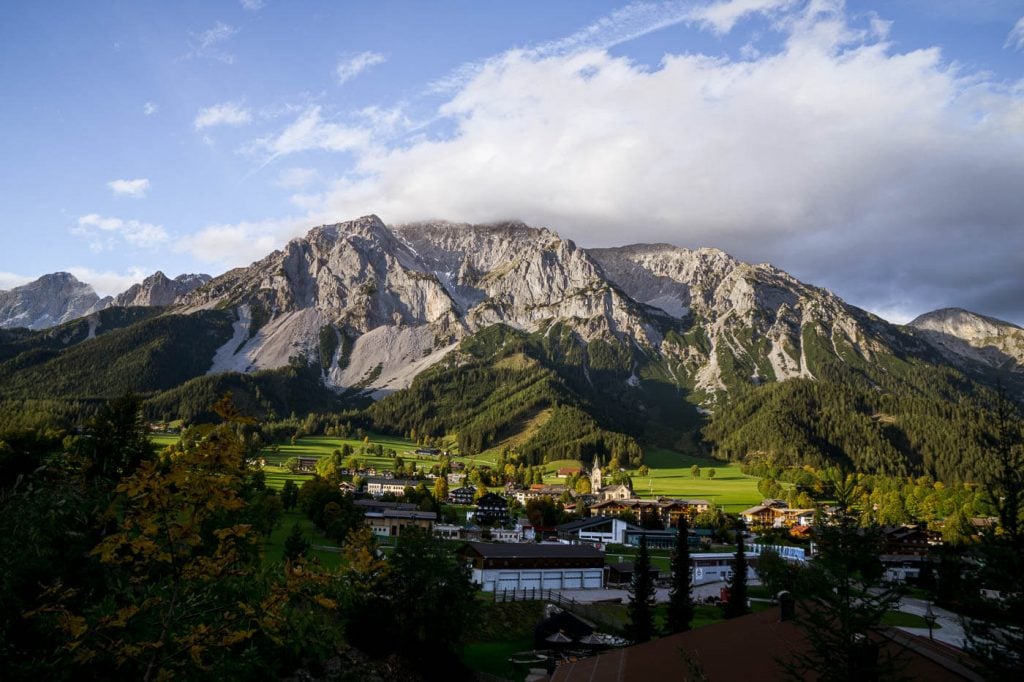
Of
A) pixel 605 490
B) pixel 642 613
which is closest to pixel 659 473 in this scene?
pixel 605 490

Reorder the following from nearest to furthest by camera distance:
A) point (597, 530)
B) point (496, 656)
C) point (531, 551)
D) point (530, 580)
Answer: point (496, 656), point (530, 580), point (531, 551), point (597, 530)

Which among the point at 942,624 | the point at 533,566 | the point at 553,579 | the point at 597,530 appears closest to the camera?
the point at 942,624

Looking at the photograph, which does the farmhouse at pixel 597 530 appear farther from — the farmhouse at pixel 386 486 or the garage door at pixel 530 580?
the farmhouse at pixel 386 486

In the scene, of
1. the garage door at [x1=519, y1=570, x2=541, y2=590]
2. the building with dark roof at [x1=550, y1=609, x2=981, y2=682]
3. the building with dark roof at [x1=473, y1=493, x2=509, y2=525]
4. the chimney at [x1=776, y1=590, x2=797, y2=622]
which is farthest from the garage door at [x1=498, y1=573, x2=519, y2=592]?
the chimney at [x1=776, y1=590, x2=797, y2=622]

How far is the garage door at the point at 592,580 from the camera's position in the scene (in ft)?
215

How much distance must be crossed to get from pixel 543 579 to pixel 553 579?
4.42 ft

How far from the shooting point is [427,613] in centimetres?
3428

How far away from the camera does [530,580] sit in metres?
62.0

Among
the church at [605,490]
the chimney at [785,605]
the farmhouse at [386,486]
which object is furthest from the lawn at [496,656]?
the farmhouse at [386,486]

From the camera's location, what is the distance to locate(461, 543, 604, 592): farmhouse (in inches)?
2375

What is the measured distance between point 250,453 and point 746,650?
16187 millimetres

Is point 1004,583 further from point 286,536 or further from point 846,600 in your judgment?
point 286,536

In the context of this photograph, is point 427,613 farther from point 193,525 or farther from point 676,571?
point 193,525

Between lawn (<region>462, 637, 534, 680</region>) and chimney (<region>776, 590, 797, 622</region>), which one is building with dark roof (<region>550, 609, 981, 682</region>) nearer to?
chimney (<region>776, 590, 797, 622</region>)
